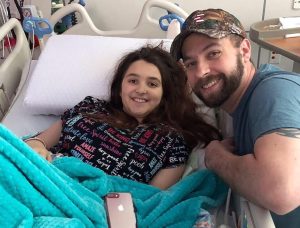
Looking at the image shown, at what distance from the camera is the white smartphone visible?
42.9 inches

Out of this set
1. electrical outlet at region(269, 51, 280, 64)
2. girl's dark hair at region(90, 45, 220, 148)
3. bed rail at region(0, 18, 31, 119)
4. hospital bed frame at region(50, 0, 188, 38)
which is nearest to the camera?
girl's dark hair at region(90, 45, 220, 148)

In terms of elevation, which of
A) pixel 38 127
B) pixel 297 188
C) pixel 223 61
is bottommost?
pixel 38 127

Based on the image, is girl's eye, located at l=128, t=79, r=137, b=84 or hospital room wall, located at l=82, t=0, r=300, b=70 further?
hospital room wall, located at l=82, t=0, r=300, b=70

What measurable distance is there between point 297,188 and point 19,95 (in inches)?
61.7

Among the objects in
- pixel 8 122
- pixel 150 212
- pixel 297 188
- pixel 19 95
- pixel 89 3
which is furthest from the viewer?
pixel 89 3

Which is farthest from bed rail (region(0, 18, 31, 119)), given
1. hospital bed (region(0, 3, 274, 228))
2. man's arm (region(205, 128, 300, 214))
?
man's arm (region(205, 128, 300, 214))

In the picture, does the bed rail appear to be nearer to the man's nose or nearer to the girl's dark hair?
the girl's dark hair

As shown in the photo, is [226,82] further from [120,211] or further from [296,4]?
[296,4]

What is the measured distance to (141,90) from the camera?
1649mm

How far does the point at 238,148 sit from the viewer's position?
1.26 meters

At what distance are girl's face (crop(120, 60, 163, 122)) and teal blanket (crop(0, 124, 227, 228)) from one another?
39 centimetres

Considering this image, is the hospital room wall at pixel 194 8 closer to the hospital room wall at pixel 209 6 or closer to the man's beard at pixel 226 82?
the hospital room wall at pixel 209 6

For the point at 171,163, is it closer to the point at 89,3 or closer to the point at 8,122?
the point at 8,122

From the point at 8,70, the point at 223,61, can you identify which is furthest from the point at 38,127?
the point at 223,61
